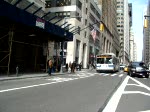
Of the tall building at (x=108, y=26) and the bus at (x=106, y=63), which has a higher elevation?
the tall building at (x=108, y=26)

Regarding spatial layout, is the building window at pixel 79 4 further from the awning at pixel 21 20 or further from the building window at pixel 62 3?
the awning at pixel 21 20

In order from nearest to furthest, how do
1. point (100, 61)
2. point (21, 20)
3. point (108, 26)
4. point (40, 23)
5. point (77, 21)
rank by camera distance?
point (21, 20), point (40, 23), point (100, 61), point (77, 21), point (108, 26)

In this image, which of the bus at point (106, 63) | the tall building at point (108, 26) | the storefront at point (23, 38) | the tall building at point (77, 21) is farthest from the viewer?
the tall building at point (108, 26)

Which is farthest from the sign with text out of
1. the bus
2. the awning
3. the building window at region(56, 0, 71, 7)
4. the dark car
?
the building window at region(56, 0, 71, 7)

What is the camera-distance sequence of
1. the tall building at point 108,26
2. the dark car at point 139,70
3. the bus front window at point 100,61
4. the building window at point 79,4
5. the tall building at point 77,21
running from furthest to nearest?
the tall building at point 108,26 < the building window at point 79,4 < the tall building at point 77,21 < the bus front window at point 100,61 < the dark car at point 139,70

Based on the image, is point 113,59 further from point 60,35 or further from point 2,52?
point 2,52

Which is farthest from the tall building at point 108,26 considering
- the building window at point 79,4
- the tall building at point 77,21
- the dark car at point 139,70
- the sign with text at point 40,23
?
the sign with text at point 40,23

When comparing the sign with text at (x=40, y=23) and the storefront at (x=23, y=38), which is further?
the sign with text at (x=40, y=23)

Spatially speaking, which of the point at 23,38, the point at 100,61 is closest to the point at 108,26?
the point at 100,61

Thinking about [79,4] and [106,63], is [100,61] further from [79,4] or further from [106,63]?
[79,4]

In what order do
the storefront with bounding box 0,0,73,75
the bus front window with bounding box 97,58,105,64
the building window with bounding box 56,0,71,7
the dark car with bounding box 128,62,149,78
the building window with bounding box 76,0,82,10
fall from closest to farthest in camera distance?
the storefront with bounding box 0,0,73,75 < the dark car with bounding box 128,62,149,78 < the bus front window with bounding box 97,58,105,64 < the building window with bounding box 56,0,71,7 < the building window with bounding box 76,0,82,10

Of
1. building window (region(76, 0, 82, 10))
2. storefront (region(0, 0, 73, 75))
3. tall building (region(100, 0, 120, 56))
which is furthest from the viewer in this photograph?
tall building (region(100, 0, 120, 56))

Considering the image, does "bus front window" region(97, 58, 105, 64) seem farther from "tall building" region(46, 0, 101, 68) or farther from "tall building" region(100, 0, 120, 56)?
→ "tall building" region(100, 0, 120, 56)

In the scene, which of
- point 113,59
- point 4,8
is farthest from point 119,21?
point 4,8
